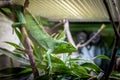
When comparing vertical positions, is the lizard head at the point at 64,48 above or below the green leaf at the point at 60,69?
above

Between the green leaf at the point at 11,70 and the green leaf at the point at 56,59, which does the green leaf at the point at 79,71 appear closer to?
the green leaf at the point at 56,59

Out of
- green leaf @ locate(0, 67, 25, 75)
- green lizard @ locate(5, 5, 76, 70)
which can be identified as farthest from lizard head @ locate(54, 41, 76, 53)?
green leaf @ locate(0, 67, 25, 75)

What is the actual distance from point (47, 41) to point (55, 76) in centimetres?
8

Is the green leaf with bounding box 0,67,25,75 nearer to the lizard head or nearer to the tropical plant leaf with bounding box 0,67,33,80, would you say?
the tropical plant leaf with bounding box 0,67,33,80

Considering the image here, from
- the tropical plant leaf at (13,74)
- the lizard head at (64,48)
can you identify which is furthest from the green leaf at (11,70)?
the lizard head at (64,48)

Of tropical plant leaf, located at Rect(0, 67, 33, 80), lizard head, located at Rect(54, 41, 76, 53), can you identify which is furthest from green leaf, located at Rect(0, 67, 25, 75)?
lizard head, located at Rect(54, 41, 76, 53)

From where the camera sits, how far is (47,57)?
A: 18.0 inches

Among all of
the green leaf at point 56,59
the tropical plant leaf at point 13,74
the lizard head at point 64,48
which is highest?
the lizard head at point 64,48

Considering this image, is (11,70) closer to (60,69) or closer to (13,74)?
(13,74)

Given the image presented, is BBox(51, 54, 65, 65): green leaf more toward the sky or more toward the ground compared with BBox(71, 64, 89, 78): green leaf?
more toward the sky

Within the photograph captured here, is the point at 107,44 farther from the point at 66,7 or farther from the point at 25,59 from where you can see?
the point at 25,59

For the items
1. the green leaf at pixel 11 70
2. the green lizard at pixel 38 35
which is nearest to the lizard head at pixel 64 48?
the green lizard at pixel 38 35

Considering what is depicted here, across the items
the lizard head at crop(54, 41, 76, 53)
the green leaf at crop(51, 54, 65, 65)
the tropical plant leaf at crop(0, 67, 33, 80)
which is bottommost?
the tropical plant leaf at crop(0, 67, 33, 80)

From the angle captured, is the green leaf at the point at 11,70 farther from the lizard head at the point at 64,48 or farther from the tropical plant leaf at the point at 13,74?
the lizard head at the point at 64,48
